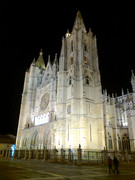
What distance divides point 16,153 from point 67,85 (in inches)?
661

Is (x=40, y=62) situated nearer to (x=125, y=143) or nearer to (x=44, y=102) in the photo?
(x=44, y=102)

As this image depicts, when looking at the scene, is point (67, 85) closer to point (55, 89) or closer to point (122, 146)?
point (55, 89)

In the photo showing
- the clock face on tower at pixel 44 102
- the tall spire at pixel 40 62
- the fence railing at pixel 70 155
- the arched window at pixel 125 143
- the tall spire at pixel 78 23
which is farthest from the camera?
the tall spire at pixel 40 62

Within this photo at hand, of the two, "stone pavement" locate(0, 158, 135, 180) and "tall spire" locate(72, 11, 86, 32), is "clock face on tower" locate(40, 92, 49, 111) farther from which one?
"stone pavement" locate(0, 158, 135, 180)

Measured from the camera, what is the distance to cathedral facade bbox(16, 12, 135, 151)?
2678 cm

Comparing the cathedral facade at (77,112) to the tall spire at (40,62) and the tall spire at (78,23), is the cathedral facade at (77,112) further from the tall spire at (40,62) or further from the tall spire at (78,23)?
the tall spire at (40,62)

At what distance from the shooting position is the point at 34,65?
157 ft

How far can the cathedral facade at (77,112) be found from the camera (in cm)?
2678

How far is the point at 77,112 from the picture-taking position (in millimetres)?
27062

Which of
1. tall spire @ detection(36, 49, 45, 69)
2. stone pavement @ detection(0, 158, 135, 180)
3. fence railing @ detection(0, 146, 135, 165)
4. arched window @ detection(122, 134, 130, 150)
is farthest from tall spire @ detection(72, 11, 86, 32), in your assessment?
stone pavement @ detection(0, 158, 135, 180)

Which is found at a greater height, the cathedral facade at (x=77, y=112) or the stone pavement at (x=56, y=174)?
the cathedral facade at (x=77, y=112)

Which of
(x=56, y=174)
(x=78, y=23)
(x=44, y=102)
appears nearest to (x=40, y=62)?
(x=44, y=102)

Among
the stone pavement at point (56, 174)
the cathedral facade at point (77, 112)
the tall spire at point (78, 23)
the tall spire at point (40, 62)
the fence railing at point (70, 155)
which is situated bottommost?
the fence railing at point (70, 155)

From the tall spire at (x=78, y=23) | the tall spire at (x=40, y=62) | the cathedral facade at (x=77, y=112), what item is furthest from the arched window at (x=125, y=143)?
the tall spire at (x=40, y=62)
